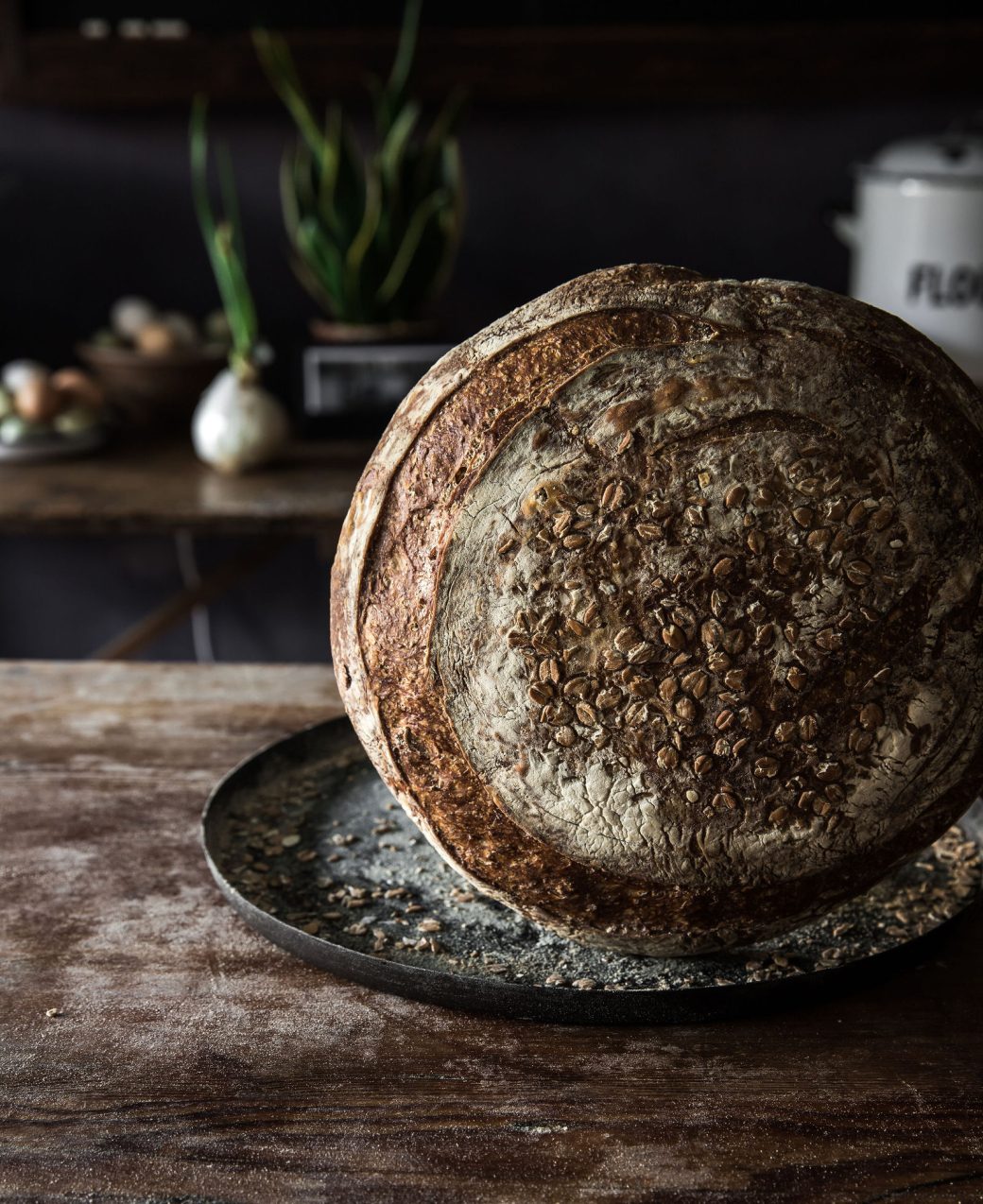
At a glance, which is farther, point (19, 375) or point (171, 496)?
point (19, 375)

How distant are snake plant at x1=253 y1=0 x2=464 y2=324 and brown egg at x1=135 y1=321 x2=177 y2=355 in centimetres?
30

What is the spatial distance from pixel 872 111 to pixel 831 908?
2300 millimetres

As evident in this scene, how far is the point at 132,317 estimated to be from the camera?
276 centimetres

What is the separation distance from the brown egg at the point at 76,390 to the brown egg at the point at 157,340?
0.13 m

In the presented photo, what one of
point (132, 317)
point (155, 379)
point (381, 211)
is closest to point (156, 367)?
point (155, 379)

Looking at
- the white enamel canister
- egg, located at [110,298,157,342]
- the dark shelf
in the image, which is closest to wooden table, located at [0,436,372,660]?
egg, located at [110,298,157,342]

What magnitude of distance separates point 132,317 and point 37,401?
1.39 feet

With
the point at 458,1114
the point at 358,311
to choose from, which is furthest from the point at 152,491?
the point at 458,1114

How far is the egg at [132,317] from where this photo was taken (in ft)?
9.02

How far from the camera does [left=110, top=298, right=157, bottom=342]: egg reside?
108 inches

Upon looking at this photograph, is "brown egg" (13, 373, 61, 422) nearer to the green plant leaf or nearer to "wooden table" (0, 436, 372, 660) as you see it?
"wooden table" (0, 436, 372, 660)

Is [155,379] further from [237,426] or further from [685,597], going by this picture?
[685,597]

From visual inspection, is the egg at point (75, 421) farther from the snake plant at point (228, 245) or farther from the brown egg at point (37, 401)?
the snake plant at point (228, 245)

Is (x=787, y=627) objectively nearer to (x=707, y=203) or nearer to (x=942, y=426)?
(x=942, y=426)
